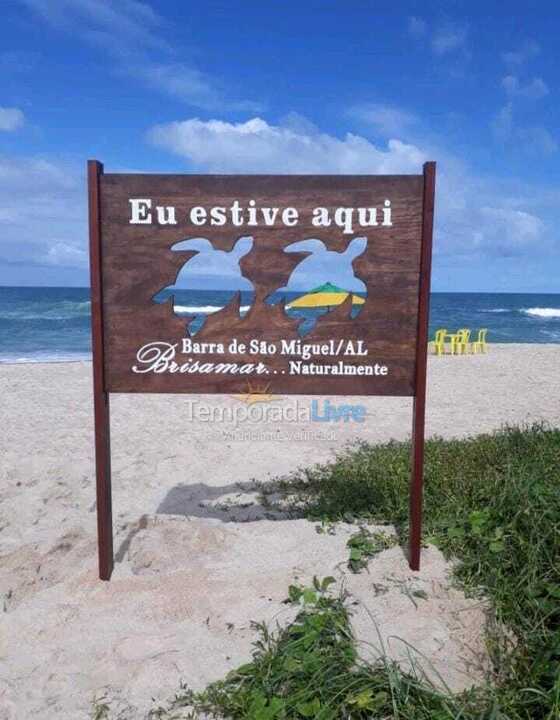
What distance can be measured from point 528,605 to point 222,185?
267 centimetres

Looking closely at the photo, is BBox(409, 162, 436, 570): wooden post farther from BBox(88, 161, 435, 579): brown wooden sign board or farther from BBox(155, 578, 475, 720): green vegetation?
Answer: BBox(155, 578, 475, 720): green vegetation

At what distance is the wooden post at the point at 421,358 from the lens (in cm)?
292

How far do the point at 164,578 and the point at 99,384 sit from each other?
1.24 metres

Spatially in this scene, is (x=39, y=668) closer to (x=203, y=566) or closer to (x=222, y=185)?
(x=203, y=566)

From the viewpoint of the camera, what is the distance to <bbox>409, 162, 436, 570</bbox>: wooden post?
2.92m

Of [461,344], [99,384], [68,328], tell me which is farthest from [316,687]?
[68,328]

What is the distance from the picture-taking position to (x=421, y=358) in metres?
3.08

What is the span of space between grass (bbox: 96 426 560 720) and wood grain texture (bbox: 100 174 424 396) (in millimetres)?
1038

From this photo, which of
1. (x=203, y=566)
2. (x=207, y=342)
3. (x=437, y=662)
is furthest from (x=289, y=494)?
(x=437, y=662)

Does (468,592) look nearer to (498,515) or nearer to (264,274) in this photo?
(498,515)

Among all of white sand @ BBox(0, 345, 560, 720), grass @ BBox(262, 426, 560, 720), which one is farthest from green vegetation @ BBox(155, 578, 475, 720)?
grass @ BBox(262, 426, 560, 720)

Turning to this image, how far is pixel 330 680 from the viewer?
2104 millimetres

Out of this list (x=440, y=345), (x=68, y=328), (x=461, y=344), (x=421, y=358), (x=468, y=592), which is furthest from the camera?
(x=68, y=328)

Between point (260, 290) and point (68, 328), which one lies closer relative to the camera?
point (260, 290)
